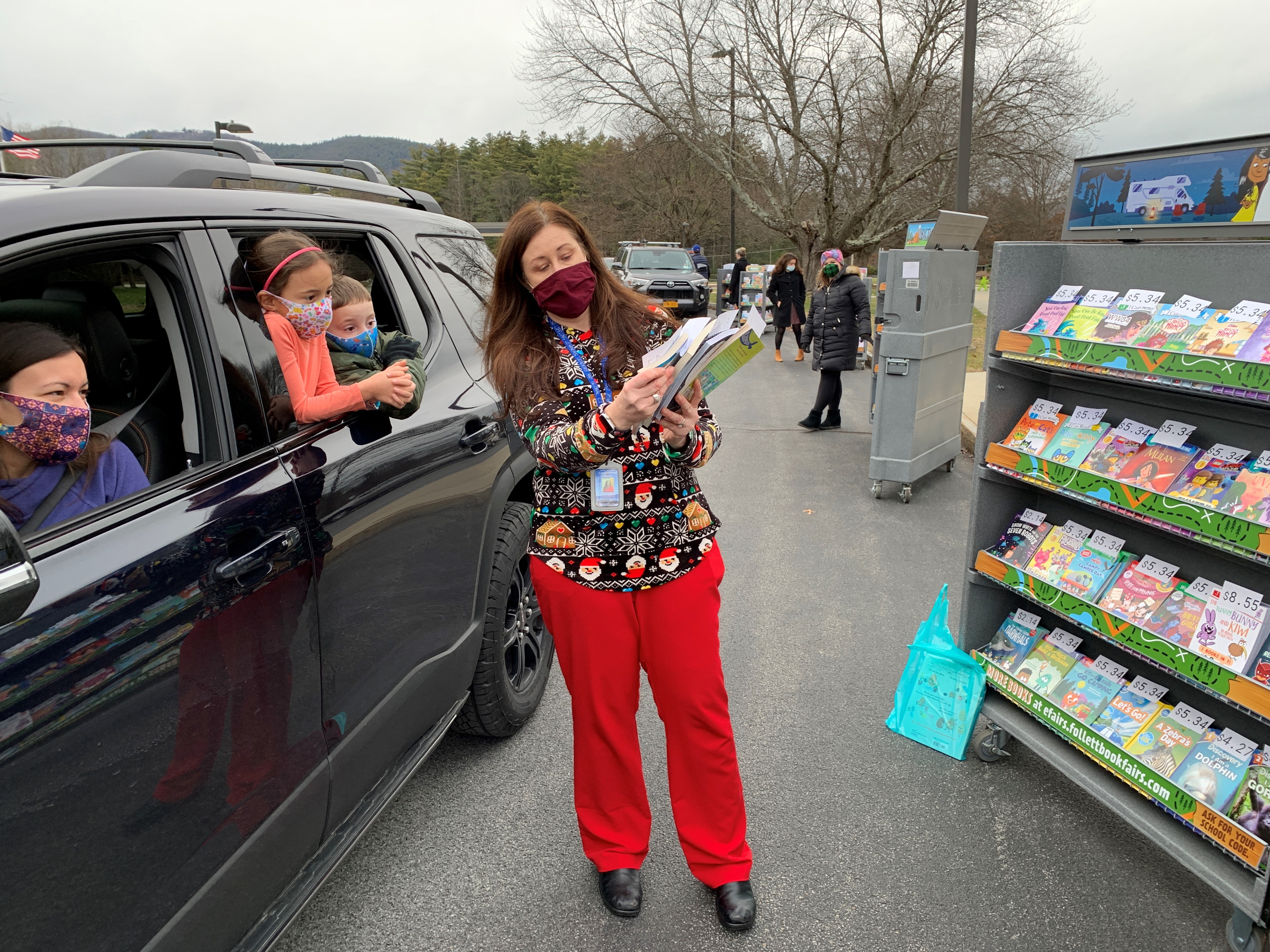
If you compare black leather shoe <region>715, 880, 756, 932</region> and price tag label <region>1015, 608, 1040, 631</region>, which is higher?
price tag label <region>1015, 608, 1040, 631</region>

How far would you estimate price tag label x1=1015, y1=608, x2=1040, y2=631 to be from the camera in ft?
9.80

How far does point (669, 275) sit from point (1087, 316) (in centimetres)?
1733

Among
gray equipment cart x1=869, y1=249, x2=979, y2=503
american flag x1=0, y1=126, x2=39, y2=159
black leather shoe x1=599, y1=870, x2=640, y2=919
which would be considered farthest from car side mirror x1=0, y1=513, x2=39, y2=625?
gray equipment cart x1=869, y1=249, x2=979, y2=503

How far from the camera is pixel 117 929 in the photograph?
1.37m

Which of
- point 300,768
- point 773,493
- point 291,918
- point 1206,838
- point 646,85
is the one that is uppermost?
point 646,85

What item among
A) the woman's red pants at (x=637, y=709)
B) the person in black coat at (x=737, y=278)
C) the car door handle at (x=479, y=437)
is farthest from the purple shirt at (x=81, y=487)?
the person in black coat at (x=737, y=278)

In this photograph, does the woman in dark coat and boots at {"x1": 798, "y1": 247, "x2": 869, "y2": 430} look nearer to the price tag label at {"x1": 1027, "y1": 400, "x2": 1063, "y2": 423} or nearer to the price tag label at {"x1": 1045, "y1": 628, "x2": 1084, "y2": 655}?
the price tag label at {"x1": 1027, "y1": 400, "x2": 1063, "y2": 423}

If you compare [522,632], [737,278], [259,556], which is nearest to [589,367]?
[259,556]

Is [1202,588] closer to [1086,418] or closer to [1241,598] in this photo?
[1241,598]

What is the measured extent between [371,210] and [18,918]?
224 centimetres

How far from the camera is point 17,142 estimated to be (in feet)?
7.30

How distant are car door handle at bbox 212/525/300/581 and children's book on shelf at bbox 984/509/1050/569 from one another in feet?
7.83

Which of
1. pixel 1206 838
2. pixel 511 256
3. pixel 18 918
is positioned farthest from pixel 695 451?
pixel 1206 838

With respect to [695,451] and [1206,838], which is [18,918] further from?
[1206,838]
